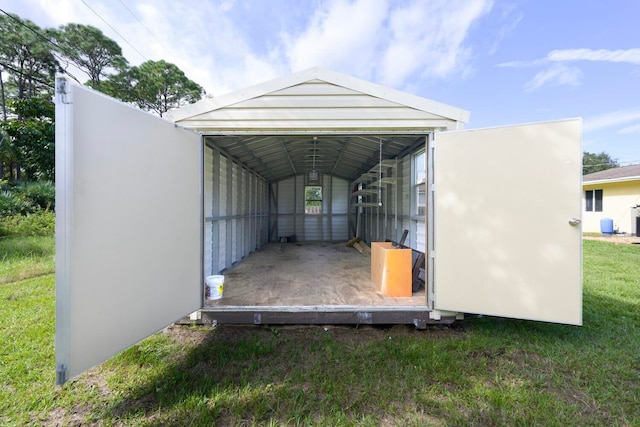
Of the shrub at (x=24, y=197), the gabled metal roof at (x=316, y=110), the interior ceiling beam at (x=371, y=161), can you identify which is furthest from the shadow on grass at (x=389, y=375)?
the shrub at (x=24, y=197)

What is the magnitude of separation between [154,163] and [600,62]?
23.4 meters

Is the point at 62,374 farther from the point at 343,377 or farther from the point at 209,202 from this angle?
the point at 209,202

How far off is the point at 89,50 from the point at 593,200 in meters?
30.4

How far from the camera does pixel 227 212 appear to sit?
18.0 feet

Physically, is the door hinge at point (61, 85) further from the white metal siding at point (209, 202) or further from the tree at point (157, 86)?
the tree at point (157, 86)

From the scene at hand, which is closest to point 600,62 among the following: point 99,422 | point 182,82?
point 99,422

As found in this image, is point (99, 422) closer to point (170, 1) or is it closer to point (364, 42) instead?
point (364, 42)

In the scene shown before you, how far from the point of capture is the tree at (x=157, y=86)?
19.8 metres

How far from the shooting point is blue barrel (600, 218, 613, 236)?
11.8 m

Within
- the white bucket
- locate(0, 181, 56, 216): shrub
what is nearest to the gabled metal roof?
the white bucket

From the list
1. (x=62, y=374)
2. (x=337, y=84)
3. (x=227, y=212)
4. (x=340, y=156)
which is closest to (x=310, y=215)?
(x=340, y=156)

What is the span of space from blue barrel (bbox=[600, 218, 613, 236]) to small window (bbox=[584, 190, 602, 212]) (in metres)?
1.50

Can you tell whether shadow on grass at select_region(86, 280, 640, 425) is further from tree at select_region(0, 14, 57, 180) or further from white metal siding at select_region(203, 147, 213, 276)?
tree at select_region(0, 14, 57, 180)

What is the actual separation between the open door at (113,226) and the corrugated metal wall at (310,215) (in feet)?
28.9
